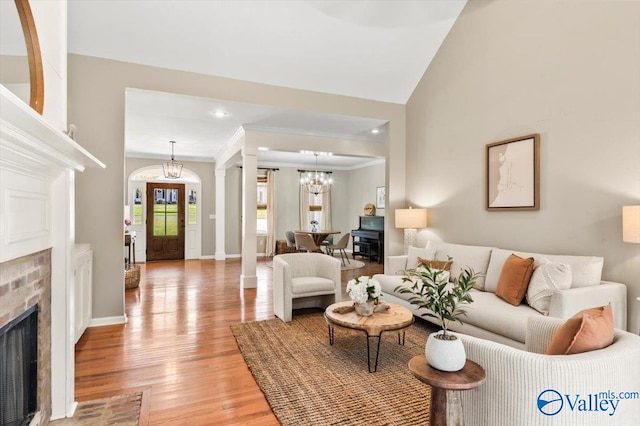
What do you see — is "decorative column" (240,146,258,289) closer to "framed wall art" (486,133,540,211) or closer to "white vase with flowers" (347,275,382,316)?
"white vase with flowers" (347,275,382,316)

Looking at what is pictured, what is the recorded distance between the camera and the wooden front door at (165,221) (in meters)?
8.93

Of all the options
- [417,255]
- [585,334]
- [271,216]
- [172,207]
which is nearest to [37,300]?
[585,334]

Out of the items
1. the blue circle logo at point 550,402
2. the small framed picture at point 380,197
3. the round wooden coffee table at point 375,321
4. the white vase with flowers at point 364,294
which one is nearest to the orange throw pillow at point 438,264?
the round wooden coffee table at point 375,321

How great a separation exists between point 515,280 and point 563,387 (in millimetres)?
1957

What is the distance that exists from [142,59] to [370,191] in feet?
22.9

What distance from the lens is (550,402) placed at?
1.37m

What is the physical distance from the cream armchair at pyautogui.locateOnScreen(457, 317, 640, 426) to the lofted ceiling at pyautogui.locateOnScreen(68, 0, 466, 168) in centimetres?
389

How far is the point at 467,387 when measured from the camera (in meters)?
1.45

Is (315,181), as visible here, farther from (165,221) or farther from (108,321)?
(108,321)

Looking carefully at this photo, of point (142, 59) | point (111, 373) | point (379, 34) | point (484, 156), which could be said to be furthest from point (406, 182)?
point (111, 373)

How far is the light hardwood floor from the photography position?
89.5 inches

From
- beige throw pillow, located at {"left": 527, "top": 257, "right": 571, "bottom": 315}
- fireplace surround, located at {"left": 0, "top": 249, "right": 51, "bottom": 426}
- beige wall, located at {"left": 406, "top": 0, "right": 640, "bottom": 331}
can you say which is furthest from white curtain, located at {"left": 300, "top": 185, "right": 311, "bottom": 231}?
fireplace surround, located at {"left": 0, "top": 249, "right": 51, "bottom": 426}

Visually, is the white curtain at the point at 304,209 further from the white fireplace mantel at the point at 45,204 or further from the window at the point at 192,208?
the white fireplace mantel at the point at 45,204

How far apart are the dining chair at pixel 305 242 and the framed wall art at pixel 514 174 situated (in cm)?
438
